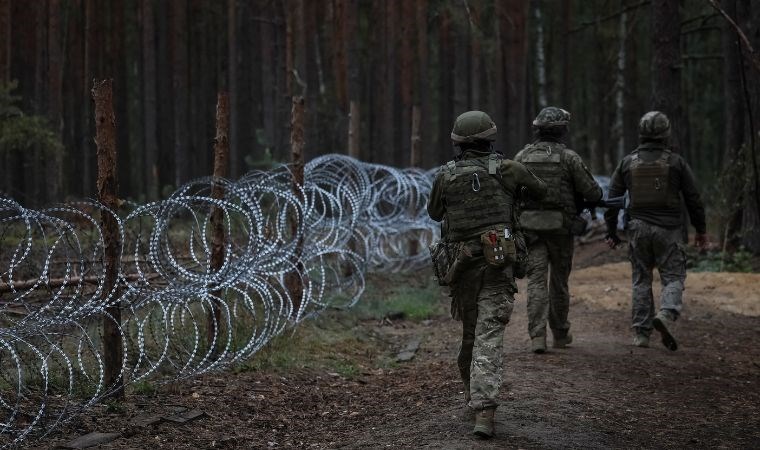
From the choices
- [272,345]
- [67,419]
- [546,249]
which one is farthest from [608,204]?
[67,419]

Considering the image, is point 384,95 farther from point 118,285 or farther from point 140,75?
point 118,285

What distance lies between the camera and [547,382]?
7.93 meters

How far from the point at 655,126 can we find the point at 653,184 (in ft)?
1.78

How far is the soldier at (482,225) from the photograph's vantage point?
6293 millimetres

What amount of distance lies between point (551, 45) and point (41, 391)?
3400cm

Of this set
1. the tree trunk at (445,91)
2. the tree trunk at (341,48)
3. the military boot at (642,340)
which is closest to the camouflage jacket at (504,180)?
the military boot at (642,340)

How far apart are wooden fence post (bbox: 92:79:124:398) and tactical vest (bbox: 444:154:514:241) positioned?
8.19 feet

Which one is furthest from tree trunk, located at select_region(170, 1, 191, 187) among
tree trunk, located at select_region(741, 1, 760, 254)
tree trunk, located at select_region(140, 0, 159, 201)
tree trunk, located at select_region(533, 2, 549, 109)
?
tree trunk, located at select_region(741, 1, 760, 254)

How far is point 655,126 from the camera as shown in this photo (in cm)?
936

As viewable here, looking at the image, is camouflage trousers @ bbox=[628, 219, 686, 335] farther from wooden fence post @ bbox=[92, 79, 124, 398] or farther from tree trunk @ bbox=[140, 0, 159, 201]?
tree trunk @ bbox=[140, 0, 159, 201]

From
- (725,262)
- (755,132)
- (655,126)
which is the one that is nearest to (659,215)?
(655,126)

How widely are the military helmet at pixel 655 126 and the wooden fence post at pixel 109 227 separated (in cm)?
490

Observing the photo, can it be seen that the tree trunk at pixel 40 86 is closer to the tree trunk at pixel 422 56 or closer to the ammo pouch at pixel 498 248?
the tree trunk at pixel 422 56

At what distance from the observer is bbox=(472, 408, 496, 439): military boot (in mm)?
6102
